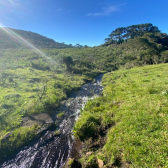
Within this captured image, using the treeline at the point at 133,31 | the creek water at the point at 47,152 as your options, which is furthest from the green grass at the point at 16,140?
the treeline at the point at 133,31

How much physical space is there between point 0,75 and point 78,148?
31.5 m

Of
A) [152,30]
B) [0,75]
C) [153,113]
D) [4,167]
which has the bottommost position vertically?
[4,167]

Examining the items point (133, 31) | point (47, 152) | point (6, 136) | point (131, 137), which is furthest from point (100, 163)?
point (133, 31)

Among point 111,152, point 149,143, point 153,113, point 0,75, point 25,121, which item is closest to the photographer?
point 149,143

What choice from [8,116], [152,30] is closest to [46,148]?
[8,116]

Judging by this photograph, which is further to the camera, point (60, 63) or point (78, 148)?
point (60, 63)

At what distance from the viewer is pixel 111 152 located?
7.21 metres

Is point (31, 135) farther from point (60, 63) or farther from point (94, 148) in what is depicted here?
point (60, 63)

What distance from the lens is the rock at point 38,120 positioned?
41.4 feet

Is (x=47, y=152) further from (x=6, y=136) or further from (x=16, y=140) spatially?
(x=6, y=136)

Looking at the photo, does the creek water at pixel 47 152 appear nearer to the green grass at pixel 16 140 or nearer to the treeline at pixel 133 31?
the green grass at pixel 16 140

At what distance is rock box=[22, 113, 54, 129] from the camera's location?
1262 centimetres

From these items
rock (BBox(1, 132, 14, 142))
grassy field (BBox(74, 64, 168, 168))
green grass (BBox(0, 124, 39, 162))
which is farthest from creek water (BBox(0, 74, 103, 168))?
rock (BBox(1, 132, 14, 142))

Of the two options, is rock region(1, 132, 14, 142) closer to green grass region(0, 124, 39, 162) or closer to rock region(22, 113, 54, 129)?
green grass region(0, 124, 39, 162)
